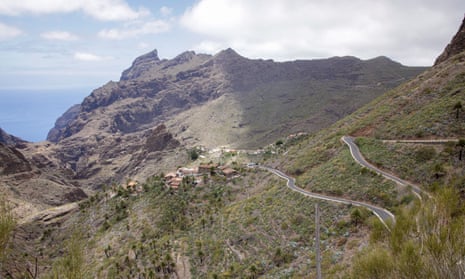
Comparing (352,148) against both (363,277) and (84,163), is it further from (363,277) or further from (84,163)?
(84,163)

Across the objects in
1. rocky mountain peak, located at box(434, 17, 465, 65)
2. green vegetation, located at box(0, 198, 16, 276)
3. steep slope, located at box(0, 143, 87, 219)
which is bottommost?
steep slope, located at box(0, 143, 87, 219)

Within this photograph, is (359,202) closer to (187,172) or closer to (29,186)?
(187,172)

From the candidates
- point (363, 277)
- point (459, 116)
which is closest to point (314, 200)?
point (459, 116)

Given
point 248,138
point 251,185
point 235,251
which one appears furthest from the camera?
point 248,138

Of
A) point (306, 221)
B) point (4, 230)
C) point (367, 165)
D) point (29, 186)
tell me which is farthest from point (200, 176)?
point (4, 230)

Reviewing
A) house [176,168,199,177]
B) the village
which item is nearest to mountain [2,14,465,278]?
the village

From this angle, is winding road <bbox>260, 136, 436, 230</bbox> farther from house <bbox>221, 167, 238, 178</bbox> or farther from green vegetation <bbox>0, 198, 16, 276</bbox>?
house <bbox>221, 167, 238, 178</bbox>

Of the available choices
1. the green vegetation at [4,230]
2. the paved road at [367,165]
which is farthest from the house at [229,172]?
the green vegetation at [4,230]

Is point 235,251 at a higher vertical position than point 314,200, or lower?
lower

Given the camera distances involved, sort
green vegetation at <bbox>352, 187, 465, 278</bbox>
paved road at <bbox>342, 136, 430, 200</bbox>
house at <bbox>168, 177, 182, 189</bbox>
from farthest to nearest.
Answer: house at <bbox>168, 177, 182, 189</bbox>, paved road at <bbox>342, 136, 430, 200</bbox>, green vegetation at <bbox>352, 187, 465, 278</bbox>

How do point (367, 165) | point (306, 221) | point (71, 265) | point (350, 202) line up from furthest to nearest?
point (367, 165) → point (306, 221) → point (350, 202) → point (71, 265)

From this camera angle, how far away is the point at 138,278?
128 ft

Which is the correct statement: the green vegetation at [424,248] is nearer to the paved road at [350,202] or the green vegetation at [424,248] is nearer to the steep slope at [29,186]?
the paved road at [350,202]

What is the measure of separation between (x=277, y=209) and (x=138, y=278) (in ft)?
68.9
